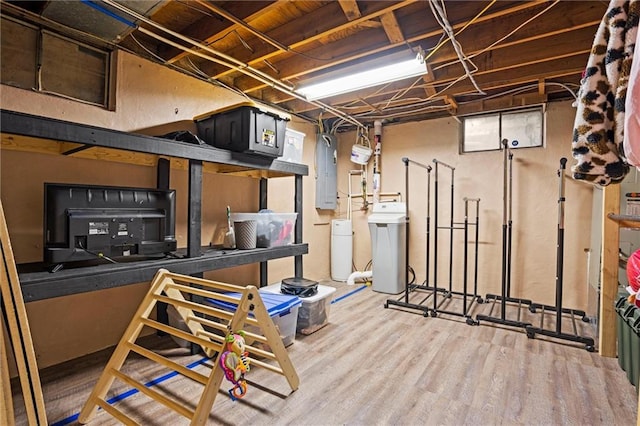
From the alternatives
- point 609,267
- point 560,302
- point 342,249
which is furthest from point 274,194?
point 609,267

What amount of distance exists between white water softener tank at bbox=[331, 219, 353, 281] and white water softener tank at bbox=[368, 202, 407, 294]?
1.62 feet

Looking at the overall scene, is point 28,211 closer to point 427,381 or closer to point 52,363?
point 52,363

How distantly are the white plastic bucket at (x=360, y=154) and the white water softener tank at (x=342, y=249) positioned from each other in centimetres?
85

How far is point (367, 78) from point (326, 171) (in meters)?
1.79

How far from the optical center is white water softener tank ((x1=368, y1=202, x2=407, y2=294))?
148 inches

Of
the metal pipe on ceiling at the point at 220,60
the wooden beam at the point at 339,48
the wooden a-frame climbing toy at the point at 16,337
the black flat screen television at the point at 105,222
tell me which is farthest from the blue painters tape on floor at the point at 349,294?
the wooden a-frame climbing toy at the point at 16,337

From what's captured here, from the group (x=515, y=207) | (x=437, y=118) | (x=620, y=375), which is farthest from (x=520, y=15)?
(x=620, y=375)

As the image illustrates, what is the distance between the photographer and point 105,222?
1727mm

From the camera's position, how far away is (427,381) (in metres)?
1.87

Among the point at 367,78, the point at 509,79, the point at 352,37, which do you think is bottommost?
the point at 367,78

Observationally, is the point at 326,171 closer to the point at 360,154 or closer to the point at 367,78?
the point at 360,154

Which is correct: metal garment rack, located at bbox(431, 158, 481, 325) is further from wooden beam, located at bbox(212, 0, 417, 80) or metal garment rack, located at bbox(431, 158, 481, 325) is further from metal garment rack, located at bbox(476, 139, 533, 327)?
wooden beam, located at bbox(212, 0, 417, 80)

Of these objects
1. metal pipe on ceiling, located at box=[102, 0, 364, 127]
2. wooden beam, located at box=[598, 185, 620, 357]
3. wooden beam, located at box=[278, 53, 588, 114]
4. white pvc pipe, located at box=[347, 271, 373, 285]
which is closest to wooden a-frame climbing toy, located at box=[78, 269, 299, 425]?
metal pipe on ceiling, located at box=[102, 0, 364, 127]

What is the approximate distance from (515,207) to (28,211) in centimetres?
422
